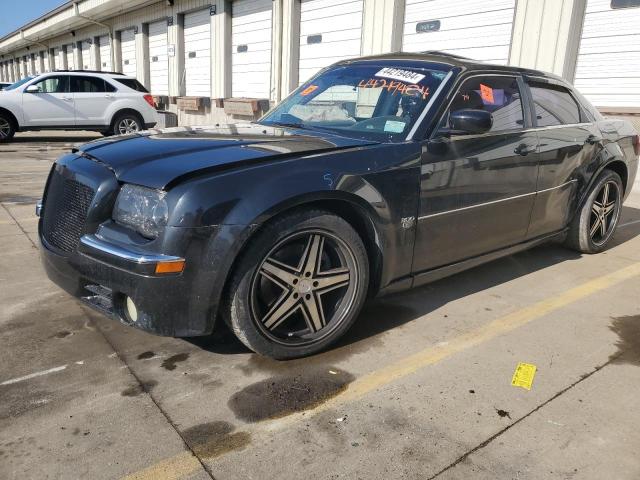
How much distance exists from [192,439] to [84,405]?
1.93ft

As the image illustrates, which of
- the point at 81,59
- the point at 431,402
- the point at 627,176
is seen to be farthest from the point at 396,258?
the point at 81,59

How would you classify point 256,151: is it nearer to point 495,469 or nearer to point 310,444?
point 310,444

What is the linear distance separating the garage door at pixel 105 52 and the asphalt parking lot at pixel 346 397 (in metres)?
23.3

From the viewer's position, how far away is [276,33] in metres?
13.6

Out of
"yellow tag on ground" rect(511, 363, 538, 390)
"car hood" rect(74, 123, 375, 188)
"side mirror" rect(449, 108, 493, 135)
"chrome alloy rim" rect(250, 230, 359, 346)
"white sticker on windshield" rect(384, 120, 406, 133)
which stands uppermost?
"side mirror" rect(449, 108, 493, 135)

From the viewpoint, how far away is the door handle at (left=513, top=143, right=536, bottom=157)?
3.74 meters

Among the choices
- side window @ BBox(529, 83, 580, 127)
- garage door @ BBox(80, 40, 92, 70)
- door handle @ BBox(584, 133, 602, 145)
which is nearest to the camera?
side window @ BBox(529, 83, 580, 127)

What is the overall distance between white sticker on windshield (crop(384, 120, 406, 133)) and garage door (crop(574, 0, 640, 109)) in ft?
21.6

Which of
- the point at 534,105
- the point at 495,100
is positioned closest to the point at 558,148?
the point at 534,105

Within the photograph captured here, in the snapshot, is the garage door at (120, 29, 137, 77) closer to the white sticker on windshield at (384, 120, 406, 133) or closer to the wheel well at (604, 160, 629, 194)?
the wheel well at (604, 160, 629, 194)

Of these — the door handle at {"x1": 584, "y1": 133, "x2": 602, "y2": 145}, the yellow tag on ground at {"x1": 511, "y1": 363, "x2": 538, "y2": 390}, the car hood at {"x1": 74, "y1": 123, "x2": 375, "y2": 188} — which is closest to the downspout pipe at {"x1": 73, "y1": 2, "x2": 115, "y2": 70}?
the car hood at {"x1": 74, "y1": 123, "x2": 375, "y2": 188}

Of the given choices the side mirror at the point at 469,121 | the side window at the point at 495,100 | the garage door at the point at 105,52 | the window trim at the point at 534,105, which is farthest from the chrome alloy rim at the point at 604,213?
the garage door at the point at 105,52

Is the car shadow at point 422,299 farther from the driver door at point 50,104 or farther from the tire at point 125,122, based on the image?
the driver door at point 50,104

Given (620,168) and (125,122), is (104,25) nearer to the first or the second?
(125,122)
